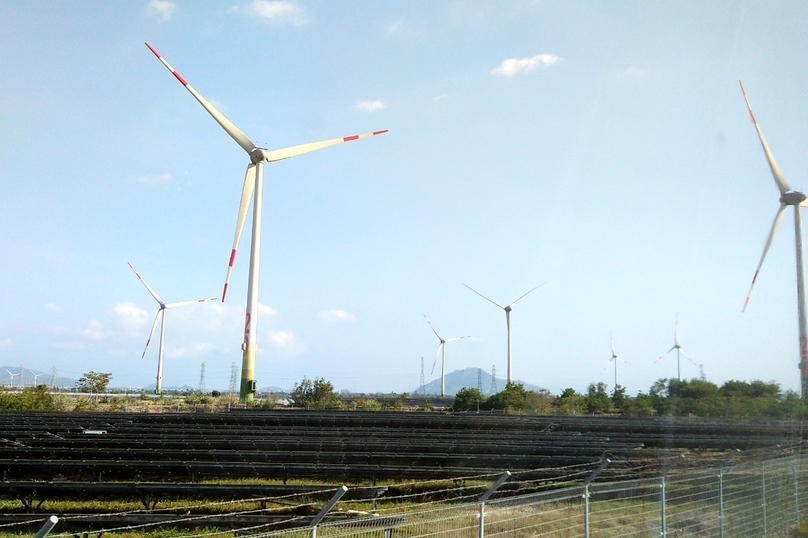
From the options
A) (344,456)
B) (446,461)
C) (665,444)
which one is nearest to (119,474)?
(344,456)

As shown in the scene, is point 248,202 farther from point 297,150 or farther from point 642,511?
point 642,511

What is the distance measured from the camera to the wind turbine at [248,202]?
4012 centimetres

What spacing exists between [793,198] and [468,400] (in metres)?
30.4

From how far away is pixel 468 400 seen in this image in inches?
2199

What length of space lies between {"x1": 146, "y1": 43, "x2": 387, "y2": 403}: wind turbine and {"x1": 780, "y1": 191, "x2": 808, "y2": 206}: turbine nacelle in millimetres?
23871

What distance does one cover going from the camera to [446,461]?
20.0 meters

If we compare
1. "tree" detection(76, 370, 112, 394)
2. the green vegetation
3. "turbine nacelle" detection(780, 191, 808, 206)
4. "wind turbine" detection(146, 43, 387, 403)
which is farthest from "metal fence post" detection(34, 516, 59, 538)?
"tree" detection(76, 370, 112, 394)

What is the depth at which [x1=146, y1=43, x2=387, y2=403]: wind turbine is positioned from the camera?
132ft

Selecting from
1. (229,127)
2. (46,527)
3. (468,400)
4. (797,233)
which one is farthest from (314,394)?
(46,527)

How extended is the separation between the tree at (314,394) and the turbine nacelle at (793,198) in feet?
125

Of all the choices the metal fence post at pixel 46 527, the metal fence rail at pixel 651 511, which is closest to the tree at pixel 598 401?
the metal fence rail at pixel 651 511

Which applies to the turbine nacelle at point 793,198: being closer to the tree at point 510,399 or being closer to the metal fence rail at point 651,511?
the tree at point 510,399

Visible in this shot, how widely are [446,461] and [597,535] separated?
1002 centimetres

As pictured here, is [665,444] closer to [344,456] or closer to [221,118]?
[344,456]
